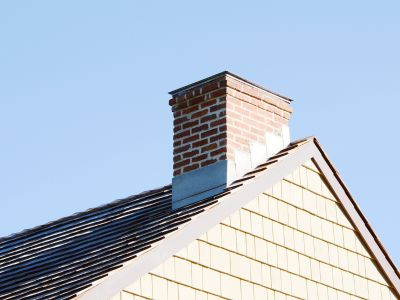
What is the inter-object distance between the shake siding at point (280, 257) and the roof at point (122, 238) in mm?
125

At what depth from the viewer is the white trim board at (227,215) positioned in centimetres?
1205

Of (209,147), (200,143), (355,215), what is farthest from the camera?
(355,215)

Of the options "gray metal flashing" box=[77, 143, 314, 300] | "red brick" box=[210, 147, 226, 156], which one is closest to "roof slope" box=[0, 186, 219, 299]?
"gray metal flashing" box=[77, 143, 314, 300]

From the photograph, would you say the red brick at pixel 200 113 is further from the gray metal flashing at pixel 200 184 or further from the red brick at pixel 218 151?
the gray metal flashing at pixel 200 184

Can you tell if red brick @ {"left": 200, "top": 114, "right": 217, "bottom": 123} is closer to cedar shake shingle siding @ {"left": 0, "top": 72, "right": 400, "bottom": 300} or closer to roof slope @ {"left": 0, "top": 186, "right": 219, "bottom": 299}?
cedar shake shingle siding @ {"left": 0, "top": 72, "right": 400, "bottom": 300}

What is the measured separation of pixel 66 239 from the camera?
15.0 meters

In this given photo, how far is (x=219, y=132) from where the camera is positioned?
1445cm

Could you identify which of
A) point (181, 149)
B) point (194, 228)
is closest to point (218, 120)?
point (181, 149)

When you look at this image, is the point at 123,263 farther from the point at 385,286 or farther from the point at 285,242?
the point at 385,286

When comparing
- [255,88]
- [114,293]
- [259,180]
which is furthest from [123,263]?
[255,88]

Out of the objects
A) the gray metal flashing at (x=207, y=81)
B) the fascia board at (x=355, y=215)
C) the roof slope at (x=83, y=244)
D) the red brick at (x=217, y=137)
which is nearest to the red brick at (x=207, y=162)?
the red brick at (x=217, y=137)

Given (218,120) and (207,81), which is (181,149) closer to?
(218,120)

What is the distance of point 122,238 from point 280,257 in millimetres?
1790

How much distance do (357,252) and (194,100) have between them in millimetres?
2656
